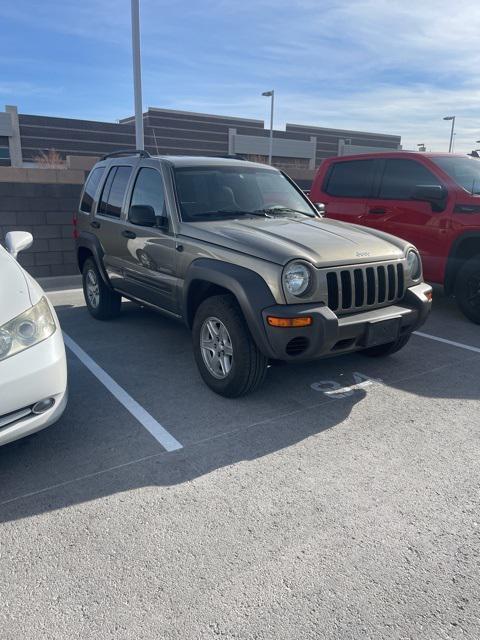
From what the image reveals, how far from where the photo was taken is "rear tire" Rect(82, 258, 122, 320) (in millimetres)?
6324

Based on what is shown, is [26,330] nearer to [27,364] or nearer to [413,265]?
[27,364]

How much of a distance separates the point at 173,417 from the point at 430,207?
14.5 feet

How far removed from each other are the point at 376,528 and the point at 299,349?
4.46ft

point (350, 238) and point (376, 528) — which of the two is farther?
point (350, 238)

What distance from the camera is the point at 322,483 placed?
299 cm

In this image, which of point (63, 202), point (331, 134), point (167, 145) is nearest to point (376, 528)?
point (63, 202)

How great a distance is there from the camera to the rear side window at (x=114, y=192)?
555 cm

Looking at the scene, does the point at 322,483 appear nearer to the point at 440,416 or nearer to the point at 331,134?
the point at 440,416

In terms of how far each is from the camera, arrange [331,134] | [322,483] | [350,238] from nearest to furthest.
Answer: [322,483] < [350,238] < [331,134]

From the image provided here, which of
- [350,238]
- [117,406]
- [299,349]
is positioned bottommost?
[117,406]

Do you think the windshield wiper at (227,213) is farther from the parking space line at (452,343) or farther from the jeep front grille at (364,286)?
the parking space line at (452,343)

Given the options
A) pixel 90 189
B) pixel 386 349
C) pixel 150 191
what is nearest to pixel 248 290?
pixel 386 349

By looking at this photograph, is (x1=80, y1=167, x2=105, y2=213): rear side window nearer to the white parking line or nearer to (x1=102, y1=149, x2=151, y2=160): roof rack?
(x1=102, y1=149, x2=151, y2=160): roof rack

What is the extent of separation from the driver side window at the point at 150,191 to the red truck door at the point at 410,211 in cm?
334
